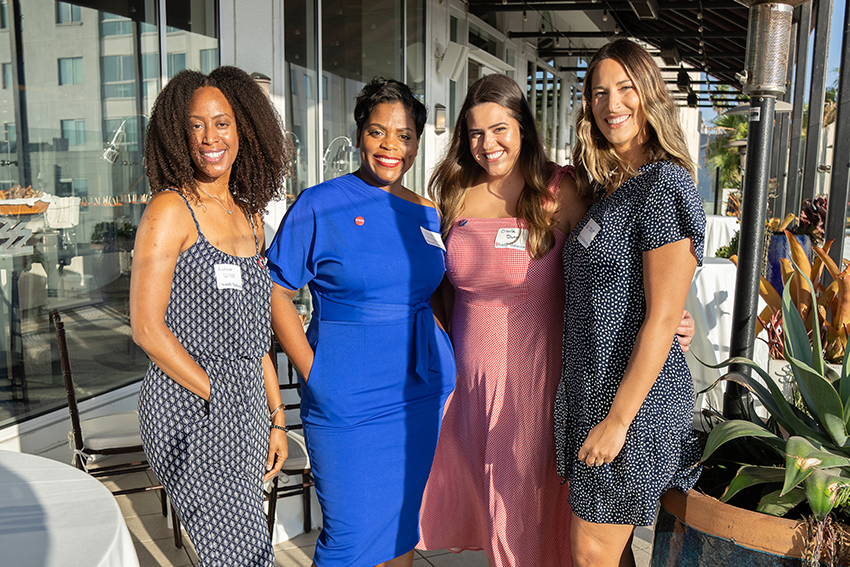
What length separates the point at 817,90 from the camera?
498 centimetres

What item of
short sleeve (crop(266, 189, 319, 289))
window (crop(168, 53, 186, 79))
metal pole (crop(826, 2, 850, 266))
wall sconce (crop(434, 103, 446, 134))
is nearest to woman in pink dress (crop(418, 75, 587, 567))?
short sleeve (crop(266, 189, 319, 289))

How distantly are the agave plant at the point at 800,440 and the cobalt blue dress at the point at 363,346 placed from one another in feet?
2.74

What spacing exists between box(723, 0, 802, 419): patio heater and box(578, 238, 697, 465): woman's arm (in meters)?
0.31

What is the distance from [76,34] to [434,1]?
4813mm

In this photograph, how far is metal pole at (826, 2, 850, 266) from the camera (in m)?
4.27

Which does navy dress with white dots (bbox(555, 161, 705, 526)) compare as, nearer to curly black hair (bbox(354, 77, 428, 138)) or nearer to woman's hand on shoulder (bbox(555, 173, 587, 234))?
woman's hand on shoulder (bbox(555, 173, 587, 234))

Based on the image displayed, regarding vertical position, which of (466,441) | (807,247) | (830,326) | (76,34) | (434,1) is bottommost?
(466,441)

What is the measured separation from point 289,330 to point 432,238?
1.62 ft

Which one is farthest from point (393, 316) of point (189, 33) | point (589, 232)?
point (189, 33)

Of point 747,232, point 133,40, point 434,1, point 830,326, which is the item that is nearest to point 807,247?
point 830,326

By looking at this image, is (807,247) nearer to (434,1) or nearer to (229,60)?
(229,60)

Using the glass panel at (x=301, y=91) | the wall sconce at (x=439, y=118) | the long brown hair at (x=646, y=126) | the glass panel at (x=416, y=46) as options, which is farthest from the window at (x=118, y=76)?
the wall sconce at (x=439, y=118)

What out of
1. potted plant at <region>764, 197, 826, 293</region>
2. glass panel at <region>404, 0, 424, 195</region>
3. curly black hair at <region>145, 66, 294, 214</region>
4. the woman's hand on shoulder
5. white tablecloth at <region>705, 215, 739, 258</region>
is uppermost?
→ glass panel at <region>404, 0, 424, 195</region>

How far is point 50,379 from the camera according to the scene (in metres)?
3.33
